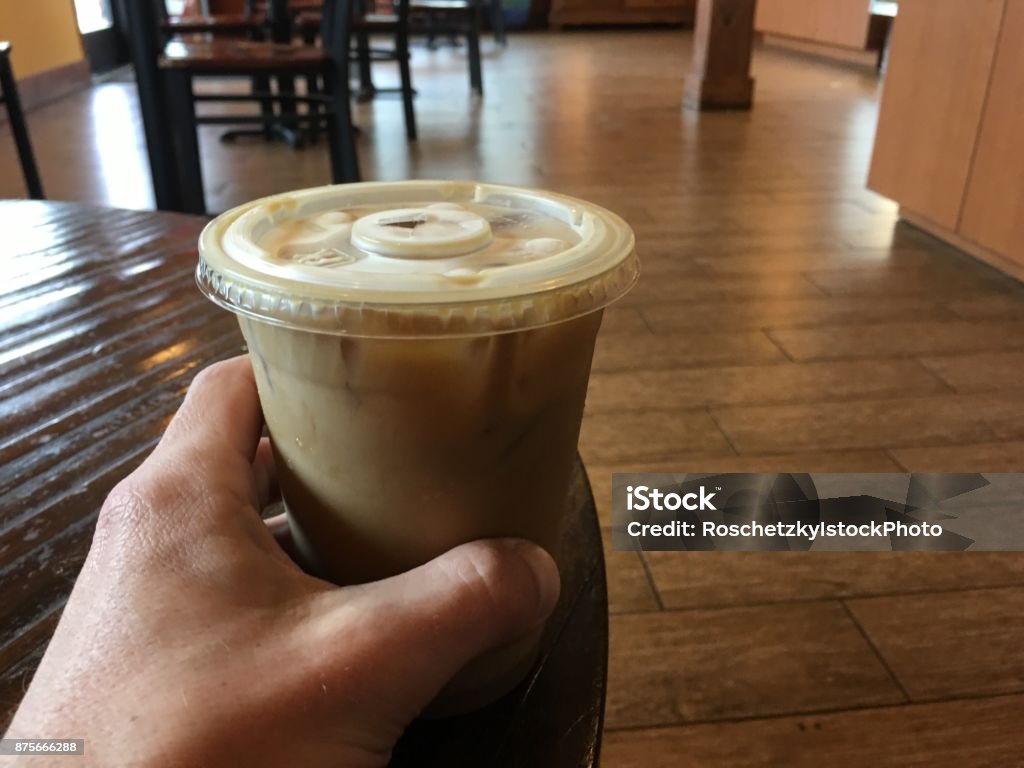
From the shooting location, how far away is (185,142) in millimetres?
2180

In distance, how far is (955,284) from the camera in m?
2.06

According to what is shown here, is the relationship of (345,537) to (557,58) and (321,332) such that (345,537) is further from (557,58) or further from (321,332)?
(557,58)

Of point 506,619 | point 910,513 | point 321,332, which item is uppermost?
point 321,332

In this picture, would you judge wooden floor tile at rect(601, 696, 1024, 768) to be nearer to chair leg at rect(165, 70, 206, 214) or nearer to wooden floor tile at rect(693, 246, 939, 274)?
wooden floor tile at rect(693, 246, 939, 274)

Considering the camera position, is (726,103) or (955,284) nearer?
(955,284)

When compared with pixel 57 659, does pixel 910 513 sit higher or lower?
lower

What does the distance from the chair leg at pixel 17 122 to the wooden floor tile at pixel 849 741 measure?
2404mm

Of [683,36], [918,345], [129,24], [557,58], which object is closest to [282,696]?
[918,345]

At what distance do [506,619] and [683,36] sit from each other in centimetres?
783

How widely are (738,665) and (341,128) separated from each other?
1.86m

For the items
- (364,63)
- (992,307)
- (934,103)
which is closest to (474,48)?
(364,63)

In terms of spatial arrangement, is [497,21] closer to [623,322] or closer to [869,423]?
[623,322]

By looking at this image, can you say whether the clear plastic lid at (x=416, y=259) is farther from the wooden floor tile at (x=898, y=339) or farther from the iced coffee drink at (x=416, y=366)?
the wooden floor tile at (x=898, y=339)

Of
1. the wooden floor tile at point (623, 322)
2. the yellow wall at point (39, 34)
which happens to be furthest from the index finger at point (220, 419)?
the yellow wall at point (39, 34)
